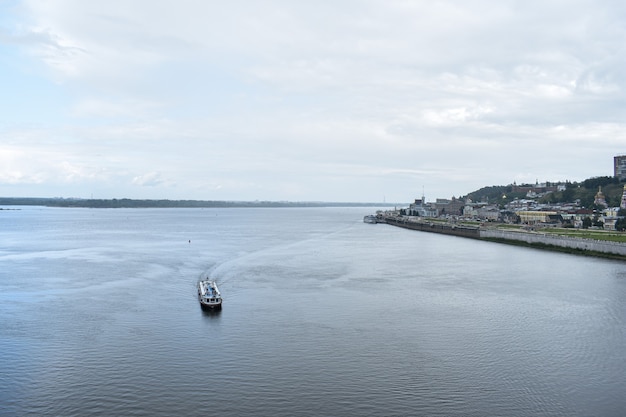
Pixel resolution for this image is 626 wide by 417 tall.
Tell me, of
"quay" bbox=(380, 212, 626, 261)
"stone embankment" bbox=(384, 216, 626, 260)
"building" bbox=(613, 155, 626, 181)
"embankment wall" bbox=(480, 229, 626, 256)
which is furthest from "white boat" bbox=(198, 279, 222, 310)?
"building" bbox=(613, 155, 626, 181)

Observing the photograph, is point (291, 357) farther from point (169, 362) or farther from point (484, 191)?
point (484, 191)

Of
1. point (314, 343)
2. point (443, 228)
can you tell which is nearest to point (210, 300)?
point (314, 343)

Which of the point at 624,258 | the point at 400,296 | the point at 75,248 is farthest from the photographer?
the point at 75,248

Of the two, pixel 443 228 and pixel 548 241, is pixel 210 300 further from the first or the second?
pixel 443 228

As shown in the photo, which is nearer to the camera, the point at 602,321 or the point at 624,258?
the point at 602,321

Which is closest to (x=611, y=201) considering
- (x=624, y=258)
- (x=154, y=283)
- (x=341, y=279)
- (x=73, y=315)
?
(x=624, y=258)
